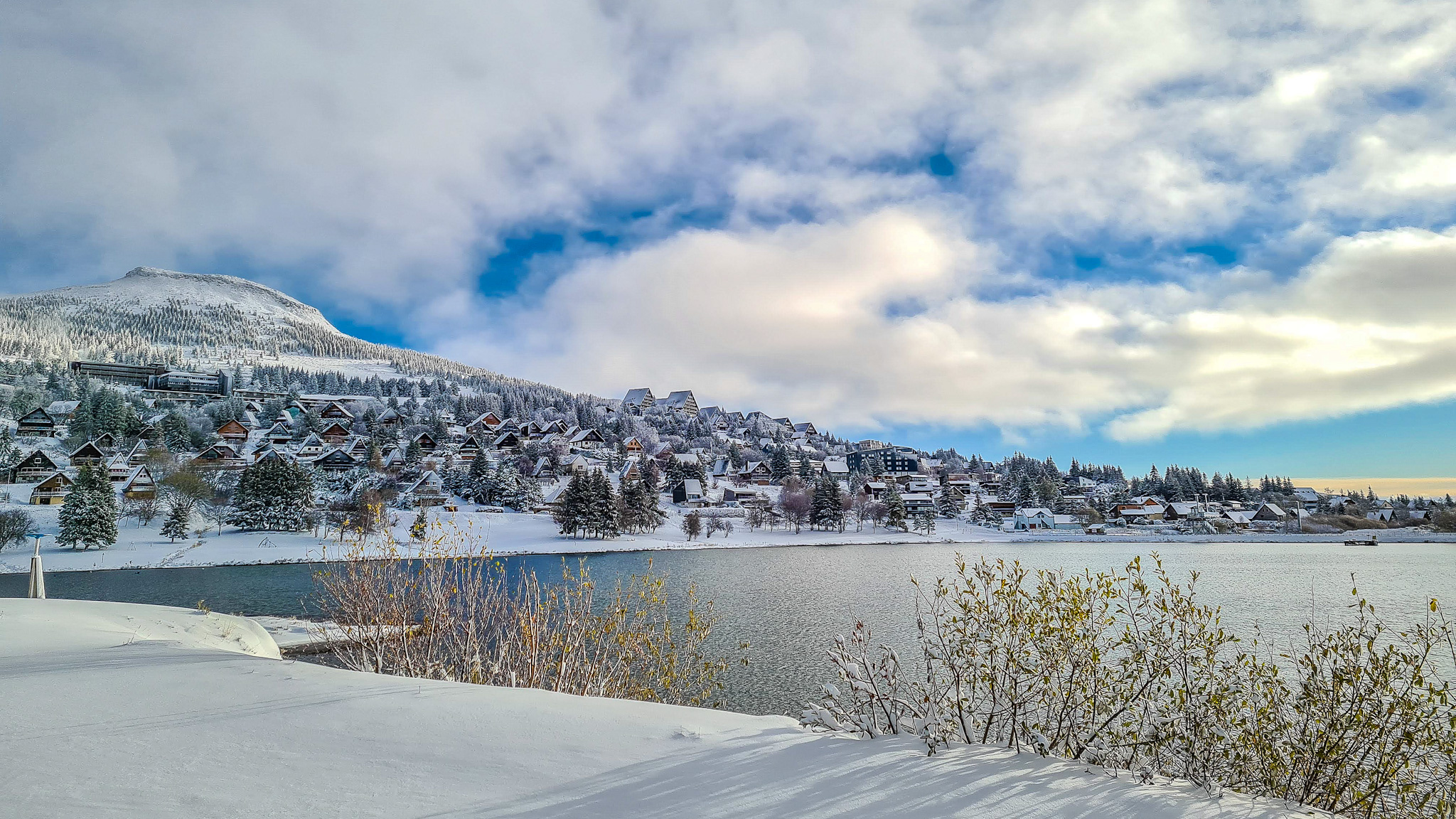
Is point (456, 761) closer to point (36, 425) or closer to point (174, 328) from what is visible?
point (36, 425)

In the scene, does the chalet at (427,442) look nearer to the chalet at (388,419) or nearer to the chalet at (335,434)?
the chalet at (335,434)

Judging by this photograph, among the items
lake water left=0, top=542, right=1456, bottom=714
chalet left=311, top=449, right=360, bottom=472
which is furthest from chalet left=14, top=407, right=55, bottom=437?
lake water left=0, top=542, right=1456, bottom=714

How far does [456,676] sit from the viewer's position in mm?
7789

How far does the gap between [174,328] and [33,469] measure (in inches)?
4560

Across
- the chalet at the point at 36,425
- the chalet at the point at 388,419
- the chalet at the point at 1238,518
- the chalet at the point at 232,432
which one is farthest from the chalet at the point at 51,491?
Result: the chalet at the point at 1238,518

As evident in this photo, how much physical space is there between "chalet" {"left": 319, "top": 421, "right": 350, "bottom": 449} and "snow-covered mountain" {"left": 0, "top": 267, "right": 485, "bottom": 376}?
183 ft

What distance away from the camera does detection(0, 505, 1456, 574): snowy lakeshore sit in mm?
36594

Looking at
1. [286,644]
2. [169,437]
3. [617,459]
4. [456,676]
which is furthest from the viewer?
[617,459]

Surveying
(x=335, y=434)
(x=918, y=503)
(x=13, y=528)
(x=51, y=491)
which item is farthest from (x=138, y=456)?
(x=918, y=503)

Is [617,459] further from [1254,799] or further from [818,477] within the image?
[1254,799]

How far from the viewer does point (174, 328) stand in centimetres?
14450

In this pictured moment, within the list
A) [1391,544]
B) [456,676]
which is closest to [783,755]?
[456,676]

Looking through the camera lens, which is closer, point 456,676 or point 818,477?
point 456,676

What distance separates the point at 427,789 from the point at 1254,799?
5.06 meters
